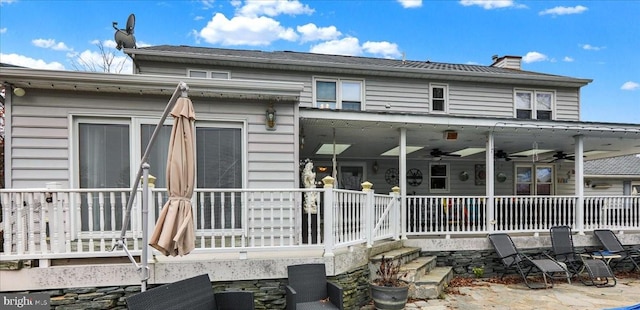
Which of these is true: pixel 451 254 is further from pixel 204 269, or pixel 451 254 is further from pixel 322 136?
pixel 204 269

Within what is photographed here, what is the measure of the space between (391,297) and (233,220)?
8.00 feet

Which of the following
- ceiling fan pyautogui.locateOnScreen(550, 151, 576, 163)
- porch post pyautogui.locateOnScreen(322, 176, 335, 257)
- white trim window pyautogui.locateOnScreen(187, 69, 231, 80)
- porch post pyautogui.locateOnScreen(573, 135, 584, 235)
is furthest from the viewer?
ceiling fan pyautogui.locateOnScreen(550, 151, 576, 163)

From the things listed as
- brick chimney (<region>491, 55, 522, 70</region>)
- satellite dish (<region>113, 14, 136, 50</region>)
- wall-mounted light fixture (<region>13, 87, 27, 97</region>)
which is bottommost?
wall-mounted light fixture (<region>13, 87, 27, 97</region>)

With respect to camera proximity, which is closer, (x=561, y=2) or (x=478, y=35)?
(x=561, y=2)

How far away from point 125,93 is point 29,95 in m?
1.27

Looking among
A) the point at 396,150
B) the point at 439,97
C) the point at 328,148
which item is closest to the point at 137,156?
the point at 328,148

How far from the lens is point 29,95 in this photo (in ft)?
16.8

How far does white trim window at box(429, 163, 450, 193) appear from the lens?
1214 cm

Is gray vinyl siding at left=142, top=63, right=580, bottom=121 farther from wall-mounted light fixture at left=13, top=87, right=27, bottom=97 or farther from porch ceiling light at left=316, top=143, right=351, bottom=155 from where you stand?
wall-mounted light fixture at left=13, top=87, right=27, bottom=97

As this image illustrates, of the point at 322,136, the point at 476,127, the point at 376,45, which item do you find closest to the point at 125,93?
the point at 322,136

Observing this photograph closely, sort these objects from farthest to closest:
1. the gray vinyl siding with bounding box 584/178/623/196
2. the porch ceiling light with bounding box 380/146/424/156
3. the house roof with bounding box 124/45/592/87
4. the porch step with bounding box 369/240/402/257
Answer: the gray vinyl siding with bounding box 584/178/623/196 → the porch ceiling light with bounding box 380/146/424/156 → the house roof with bounding box 124/45/592/87 → the porch step with bounding box 369/240/402/257

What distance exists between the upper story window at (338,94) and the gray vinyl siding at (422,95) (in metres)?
0.16

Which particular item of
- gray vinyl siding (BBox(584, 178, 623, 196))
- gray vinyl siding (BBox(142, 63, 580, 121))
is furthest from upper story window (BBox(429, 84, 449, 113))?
gray vinyl siding (BBox(584, 178, 623, 196))

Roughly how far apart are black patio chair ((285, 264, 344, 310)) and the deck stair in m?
1.21
